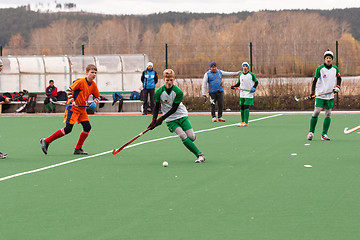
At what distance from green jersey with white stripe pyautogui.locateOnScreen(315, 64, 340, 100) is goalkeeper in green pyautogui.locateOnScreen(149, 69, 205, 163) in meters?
4.48

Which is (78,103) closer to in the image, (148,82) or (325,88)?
(325,88)

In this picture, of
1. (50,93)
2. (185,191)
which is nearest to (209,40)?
(50,93)

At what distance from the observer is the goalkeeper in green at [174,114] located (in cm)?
1045

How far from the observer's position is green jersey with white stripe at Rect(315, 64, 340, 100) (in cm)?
1395

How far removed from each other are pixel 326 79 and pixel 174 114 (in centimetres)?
481

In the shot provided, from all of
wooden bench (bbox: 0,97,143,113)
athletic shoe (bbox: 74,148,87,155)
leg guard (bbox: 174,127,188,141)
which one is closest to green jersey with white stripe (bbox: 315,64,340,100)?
leg guard (bbox: 174,127,188,141)

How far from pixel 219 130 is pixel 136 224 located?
34.8ft

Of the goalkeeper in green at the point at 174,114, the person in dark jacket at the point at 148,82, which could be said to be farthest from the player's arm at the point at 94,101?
the person in dark jacket at the point at 148,82

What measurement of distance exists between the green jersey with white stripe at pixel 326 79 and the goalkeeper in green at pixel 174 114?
4484 mm

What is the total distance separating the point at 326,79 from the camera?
14039 millimetres

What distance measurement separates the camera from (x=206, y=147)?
13.0 meters

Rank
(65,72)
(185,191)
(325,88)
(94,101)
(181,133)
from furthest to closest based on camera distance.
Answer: (65,72)
(325,88)
(94,101)
(181,133)
(185,191)

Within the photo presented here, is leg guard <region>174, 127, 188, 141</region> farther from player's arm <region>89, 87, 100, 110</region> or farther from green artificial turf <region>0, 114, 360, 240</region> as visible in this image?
player's arm <region>89, 87, 100, 110</region>

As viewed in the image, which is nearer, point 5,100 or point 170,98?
point 170,98
